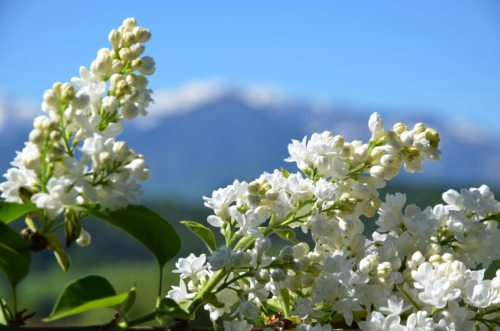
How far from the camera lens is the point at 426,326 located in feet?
1.34

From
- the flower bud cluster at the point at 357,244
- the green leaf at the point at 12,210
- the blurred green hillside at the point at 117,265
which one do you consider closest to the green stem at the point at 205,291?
the flower bud cluster at the point at 357,244

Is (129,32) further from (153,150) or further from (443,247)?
(153,150)

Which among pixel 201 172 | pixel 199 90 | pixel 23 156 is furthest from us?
pixel 199 90

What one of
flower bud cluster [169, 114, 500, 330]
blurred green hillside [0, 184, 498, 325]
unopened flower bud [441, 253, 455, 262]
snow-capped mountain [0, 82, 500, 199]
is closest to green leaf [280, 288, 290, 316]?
flower bud cluster [169, 114, 500, 330]

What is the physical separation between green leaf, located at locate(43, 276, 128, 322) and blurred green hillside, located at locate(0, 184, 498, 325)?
13.2 ft

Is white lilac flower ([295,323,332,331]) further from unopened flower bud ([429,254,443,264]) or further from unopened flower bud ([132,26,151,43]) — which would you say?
unopened flower bud ([132,26,151,43])

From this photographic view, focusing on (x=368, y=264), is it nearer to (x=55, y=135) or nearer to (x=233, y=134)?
(x=55, y=135)

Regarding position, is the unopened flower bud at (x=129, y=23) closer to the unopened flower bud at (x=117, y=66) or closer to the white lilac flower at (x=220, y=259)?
the unopened flower bud at (x=117, y=66)

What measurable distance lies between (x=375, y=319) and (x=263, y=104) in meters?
43.7

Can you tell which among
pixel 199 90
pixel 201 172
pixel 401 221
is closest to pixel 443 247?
pixel 401 221

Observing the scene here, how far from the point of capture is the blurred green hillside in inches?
211

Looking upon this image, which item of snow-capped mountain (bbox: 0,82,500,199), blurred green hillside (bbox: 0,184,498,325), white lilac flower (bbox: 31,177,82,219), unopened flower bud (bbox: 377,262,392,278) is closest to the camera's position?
white lilac flower (bbox: 31,177,82,219)

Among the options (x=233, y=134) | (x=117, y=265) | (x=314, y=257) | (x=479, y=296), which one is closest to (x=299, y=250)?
(x=314, y=257)

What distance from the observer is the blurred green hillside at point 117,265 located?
536 centimetres
